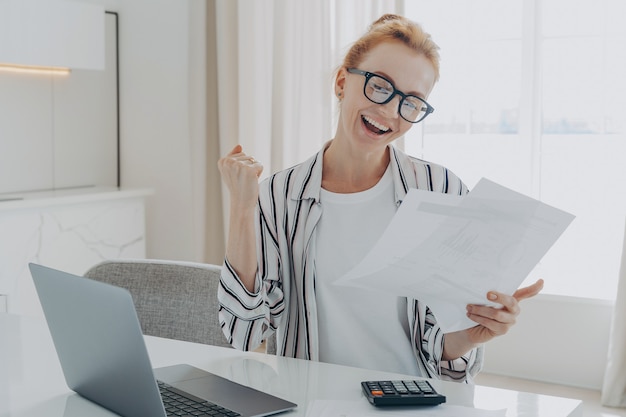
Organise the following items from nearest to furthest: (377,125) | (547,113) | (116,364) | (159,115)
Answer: (116,364) < (377,125) < (547,113) < (159,115)

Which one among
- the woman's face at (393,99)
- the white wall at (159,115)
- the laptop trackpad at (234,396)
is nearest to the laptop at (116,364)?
the laptop trackpad at (234,396)

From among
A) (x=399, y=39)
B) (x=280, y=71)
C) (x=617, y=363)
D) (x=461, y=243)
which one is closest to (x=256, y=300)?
(x=461, y=243)

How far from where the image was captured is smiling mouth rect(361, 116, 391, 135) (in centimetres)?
164

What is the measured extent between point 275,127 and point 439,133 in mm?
754

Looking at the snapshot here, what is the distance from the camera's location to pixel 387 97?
5.33 feet

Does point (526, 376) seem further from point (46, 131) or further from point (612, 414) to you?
point (46, 131)

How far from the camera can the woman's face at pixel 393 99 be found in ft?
5.34

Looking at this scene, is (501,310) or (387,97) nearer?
(501,310)

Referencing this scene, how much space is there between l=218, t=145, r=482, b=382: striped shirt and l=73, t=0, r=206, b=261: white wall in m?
2.35

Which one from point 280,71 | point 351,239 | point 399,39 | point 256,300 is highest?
point 280,71

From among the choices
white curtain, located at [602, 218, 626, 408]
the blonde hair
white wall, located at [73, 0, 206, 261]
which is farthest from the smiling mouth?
white wall, located at [73, 0, 206, 261]

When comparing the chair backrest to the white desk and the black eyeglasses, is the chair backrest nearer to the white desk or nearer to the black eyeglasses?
the white desk

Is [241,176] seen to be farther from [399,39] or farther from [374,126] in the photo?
[399,39]

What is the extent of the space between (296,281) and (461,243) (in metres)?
0.51
